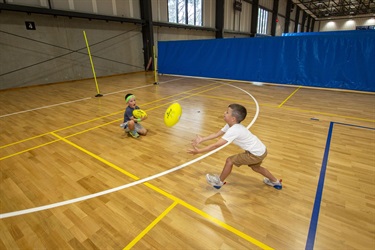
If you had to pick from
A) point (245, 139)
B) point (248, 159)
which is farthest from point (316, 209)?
point (245, 139)

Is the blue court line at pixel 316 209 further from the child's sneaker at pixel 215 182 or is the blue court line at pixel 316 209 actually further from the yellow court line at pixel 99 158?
the yellow court line at pixel 99 158

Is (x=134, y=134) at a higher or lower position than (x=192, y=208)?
higher

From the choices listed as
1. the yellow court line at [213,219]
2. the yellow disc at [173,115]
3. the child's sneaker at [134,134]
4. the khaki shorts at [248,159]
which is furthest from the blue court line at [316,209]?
the child's sneaker at [134,134]

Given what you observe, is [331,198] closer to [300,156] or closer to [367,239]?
[367,239]

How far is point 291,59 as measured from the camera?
351 inches

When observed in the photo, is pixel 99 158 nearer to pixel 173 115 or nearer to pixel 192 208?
pixel 173 115

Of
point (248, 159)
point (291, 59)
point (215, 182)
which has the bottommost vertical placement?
point (215, 182)

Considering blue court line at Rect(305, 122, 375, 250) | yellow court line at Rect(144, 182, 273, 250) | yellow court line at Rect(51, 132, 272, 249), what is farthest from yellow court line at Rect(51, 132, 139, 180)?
blue court line at Rect(305, 122, 375, 250)

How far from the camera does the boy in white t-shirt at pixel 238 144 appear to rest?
2.31 m

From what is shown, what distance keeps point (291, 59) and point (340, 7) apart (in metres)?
32.2

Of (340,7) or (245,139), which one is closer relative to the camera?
(245,139)

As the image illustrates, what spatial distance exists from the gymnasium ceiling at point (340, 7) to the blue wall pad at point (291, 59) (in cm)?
2628

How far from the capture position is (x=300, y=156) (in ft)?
11.7

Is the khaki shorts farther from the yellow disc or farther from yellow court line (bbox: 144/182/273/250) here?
the yellow disc
